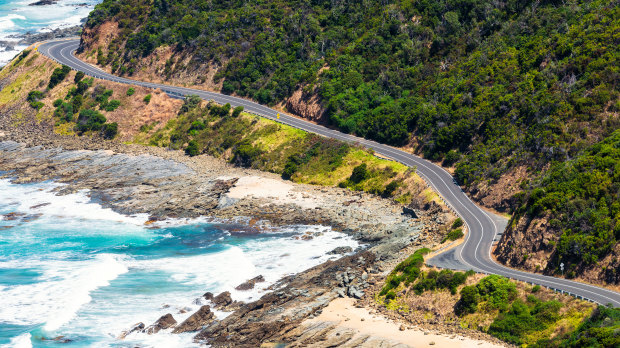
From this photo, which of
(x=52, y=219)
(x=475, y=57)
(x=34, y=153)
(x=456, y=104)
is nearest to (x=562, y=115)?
(x=456, y=104)

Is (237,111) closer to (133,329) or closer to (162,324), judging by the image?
(162,324)

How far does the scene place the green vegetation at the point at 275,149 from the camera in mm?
93000

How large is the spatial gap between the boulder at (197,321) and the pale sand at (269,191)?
89.2ft

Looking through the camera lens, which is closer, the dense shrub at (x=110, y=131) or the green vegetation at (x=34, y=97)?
the dense shrub at (x=110, y=131)

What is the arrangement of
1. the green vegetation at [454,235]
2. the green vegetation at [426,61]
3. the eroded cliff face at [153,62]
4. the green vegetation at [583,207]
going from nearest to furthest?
the green vegetation at [583,207], the green vegetation at [454,235], the green vegetation at [426,61], the eroded cliff face at [153,62]

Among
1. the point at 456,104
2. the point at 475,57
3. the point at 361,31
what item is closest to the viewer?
the point at 456,104

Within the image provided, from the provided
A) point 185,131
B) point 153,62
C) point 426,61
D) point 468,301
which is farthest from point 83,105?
point 468,301

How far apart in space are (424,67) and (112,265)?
58054 mm

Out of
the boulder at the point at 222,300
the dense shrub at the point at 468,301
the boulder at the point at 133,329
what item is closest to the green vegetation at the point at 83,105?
the boulder at the point at 222,300

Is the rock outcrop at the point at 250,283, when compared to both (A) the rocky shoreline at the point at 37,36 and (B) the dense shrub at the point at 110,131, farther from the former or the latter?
(A) the rocky shoreline at the point at 37,36

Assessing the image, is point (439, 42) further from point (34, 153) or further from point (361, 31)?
point (34, 153)

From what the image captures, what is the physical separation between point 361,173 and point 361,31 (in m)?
37.5

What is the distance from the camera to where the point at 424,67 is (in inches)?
4316

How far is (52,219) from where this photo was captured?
89438 millimetres
